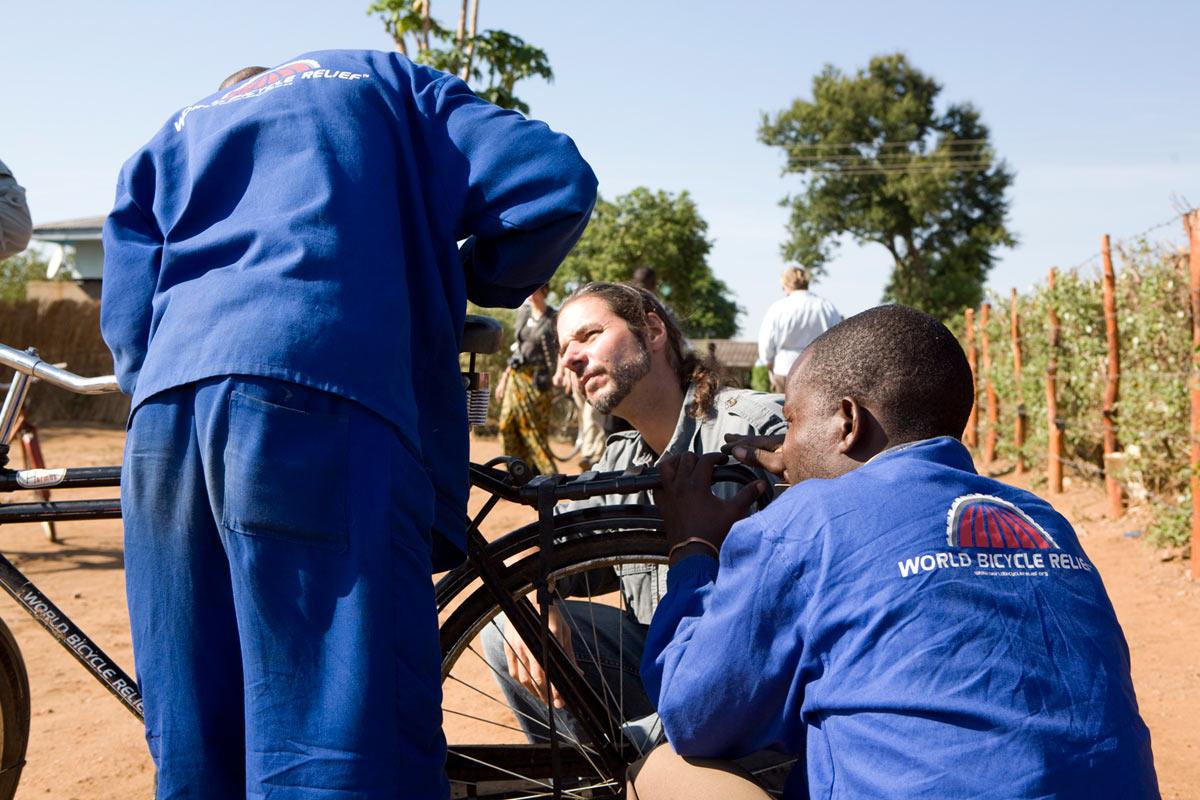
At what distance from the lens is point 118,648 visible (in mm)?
4656

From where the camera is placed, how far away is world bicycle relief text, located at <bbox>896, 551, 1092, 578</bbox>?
138 centimetres

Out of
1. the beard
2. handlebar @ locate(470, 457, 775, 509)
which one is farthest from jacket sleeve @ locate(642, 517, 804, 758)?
the beard

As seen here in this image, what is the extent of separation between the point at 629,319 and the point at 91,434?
562 inches

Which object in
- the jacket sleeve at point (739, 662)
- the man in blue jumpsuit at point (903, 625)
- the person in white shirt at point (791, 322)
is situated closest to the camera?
the man in blue jumpsuit at point (903, 625)

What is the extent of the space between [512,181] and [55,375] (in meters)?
1.30

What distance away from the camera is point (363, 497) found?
165cm

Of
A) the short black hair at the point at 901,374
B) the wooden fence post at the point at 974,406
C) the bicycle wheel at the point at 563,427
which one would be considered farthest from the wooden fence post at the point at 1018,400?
the short black hair at the point at 901,374

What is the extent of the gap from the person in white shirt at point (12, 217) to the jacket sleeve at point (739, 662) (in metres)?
2.44

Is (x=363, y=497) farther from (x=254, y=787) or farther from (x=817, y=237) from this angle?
(x=817, y=237)

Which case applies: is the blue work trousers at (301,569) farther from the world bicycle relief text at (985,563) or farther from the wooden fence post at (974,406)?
the wooden fence post at (974,406)

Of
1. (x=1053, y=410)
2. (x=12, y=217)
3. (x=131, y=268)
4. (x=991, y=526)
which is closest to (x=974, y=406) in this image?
(x=1053, y=410)

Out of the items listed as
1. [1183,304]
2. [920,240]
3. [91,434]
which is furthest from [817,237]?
[1183,304]

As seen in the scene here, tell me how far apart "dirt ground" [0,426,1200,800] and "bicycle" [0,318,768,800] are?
131 centimetres

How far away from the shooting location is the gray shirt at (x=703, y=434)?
249 cm
